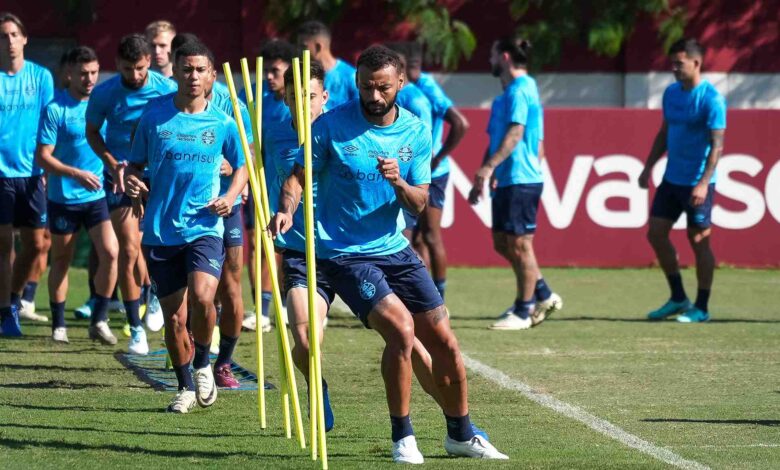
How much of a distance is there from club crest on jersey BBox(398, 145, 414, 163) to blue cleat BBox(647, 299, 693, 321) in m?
6.51

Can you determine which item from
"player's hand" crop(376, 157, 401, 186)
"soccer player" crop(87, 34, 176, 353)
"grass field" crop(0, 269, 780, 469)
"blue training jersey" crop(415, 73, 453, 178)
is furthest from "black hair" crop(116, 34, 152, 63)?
"player's hand" crop(376, 157, 401, 186)

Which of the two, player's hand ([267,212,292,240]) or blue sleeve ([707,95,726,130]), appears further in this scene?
blue sleeve ([707,95,726,130])

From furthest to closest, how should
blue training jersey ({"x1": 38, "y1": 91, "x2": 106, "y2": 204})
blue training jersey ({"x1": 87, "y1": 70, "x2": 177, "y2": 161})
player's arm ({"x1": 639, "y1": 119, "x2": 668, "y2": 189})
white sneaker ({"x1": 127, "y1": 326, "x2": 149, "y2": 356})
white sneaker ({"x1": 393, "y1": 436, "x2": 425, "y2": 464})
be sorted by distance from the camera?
1. player's arm ({"x1": 639, "y1": 119, "x2": 668, "y2": 189})
2. blue training jersey ({"x1": 38, "y1": 91, "x2": 106, "y2": 204})
3. white sneaker ({"x1": 127, "y1": 326, "x2": 149, "y2": 356})
4. blue training jersey ({"x1": 87, "y1": 70, "x2": 177, "y2": 161})
5. white sneaker ({"x1": 393, "y1": 436, "x2": 425, "y2": 464})

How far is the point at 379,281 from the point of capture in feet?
21.2

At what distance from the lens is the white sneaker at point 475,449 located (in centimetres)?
653

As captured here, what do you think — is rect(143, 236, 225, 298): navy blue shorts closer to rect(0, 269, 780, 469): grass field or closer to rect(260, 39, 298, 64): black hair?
rect(0, 269, 780, 469): grass field

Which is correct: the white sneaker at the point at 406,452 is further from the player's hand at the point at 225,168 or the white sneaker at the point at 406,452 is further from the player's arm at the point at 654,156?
the player's arm at the point at 654,156

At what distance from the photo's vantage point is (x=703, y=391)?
8.69m

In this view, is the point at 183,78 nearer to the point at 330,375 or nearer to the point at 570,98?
the point at 330,375

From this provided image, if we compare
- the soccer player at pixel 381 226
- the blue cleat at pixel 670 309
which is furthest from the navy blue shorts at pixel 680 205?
the soccer player at pixel 381 226

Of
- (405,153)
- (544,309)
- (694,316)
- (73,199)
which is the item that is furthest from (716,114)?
(405,153)

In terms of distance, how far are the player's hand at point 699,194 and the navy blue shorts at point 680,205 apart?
0.18m

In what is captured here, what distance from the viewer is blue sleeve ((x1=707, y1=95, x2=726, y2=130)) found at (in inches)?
483

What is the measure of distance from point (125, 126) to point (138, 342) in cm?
157
